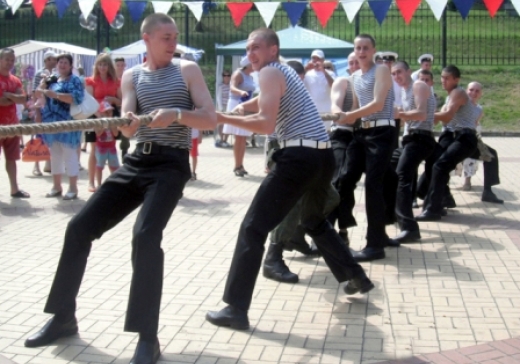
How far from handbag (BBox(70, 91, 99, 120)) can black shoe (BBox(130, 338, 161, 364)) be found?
17.8ft

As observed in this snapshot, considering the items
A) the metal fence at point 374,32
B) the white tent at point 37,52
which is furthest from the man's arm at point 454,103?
the metal fence at point 374,32

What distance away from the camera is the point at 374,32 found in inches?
1061

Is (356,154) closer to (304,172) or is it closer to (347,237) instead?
(347,237)

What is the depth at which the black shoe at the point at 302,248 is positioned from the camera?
22.0ft

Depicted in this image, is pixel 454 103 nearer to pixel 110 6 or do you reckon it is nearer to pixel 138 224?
pixel 138 224

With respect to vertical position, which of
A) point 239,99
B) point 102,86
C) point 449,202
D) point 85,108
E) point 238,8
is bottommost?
point 449,202

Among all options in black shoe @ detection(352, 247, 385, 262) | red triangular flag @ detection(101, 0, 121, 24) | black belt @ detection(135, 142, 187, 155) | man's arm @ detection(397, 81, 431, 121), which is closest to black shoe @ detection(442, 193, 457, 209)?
man's arm @ detection(397, 81, 431, 121)

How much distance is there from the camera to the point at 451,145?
8609 mm

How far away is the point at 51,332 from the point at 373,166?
3.09 meters

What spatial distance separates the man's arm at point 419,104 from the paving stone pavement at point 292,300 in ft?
3.90

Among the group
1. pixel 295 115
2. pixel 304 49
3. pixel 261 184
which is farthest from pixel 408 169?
pixel 304 49

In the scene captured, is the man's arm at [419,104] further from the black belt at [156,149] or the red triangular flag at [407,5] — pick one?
the red triangular flag at [407,5]

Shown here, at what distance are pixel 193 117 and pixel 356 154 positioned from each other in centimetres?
264

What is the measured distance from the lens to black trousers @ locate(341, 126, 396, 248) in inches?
259
